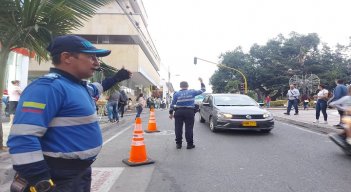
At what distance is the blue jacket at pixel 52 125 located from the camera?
2.09 metres

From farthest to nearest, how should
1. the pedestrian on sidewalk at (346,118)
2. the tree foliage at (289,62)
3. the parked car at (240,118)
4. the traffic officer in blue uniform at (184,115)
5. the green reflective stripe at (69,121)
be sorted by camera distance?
the tree foliage at (289,62)
the parked car at (240,118)
the traffic officer in blue uniform at (184,115)
the pedestrian on sidewalk at (346,118)
the green reflective stripe at (69,121)

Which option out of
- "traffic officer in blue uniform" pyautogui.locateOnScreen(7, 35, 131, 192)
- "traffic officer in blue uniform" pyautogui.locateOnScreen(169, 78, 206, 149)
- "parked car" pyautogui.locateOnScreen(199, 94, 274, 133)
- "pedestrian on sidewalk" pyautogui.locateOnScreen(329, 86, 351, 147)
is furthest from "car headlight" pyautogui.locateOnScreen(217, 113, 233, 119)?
"traffic officer in blue uniform" pyautogui.locateOnScreen(7, 35, 131, 192)

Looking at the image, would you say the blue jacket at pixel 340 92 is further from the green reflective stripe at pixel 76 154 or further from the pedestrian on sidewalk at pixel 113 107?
the green reflective stripe at pixel 76 154

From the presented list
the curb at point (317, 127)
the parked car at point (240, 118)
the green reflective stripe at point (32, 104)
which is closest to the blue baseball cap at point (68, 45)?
the green reflective stripe at point (32, 104)

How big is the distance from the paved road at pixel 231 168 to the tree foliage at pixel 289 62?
174 ft

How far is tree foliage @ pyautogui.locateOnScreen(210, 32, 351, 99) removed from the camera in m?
59.9

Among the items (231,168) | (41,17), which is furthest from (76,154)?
(41,17)

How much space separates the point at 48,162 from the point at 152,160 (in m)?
4.83

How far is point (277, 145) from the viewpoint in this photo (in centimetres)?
906

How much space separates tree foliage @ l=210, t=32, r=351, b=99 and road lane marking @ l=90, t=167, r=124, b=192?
186 feet

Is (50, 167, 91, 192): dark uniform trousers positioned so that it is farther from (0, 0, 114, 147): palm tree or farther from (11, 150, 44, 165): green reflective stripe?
(0, 0, 114, 147): palm tree

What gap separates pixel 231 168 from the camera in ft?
20.9

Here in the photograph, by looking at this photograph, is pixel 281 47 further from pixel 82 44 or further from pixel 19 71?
pixel 82 44

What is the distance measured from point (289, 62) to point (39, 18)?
193 feet
